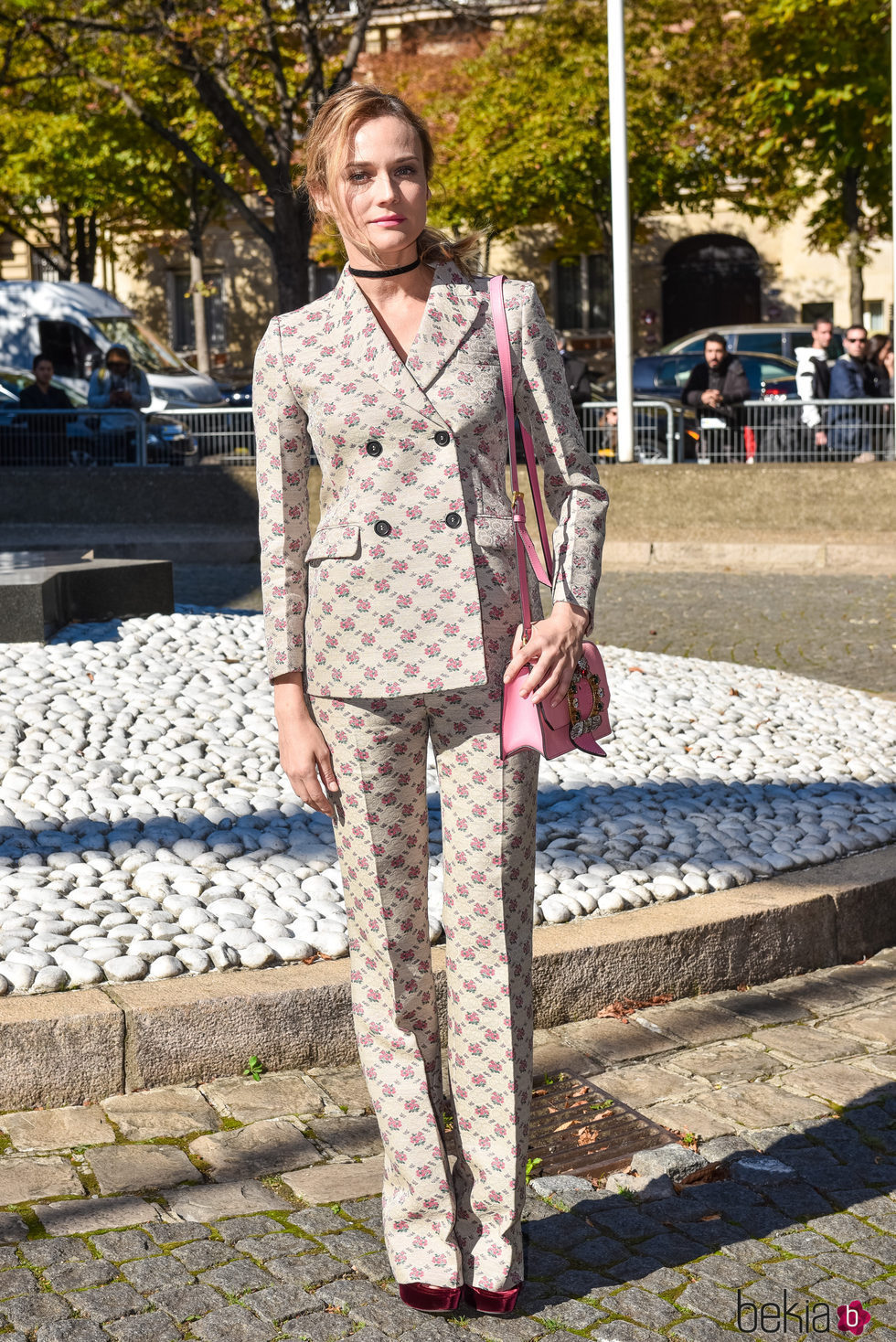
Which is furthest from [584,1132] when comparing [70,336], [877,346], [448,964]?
[70,336]

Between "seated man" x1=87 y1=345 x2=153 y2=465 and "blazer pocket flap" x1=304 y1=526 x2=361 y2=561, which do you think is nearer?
"blazer pocket flap" x1=304 y1=526 x2=361 y2=561

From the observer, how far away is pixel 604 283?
44219 mm

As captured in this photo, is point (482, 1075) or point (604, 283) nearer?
point (482, 1075)

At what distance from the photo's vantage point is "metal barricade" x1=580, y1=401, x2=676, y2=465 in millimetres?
14570

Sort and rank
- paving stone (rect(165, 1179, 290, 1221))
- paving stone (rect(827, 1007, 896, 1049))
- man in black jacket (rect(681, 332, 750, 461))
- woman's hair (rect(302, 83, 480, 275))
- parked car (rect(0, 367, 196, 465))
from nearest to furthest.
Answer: woman's hair (rect(302, 83, 480, 275)) < paving stone (rect(165, 1179, 290, 1221)) < paving stone (rect(827, 1007, 896, 1049)) < man in black jacket (rect(681, 332, 750, 461)) < parked car (rect(0, 367, 196, 465))

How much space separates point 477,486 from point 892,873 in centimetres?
287

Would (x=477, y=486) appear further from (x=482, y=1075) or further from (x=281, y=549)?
(x=482, y=1075)

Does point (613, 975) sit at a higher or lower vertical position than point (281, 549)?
lower

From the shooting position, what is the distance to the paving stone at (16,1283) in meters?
2.90

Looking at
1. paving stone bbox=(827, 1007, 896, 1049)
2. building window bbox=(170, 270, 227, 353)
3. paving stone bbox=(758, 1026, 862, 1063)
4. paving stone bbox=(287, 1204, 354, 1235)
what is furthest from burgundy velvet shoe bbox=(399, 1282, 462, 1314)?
building window bbox=(170, 270, 227, 353)

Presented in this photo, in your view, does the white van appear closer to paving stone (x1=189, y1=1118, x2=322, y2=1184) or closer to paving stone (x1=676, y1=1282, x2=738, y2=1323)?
paving stone (x1=189, y1=1118, x2=322, y2=1184)

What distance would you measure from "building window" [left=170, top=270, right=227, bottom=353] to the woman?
4504 cm

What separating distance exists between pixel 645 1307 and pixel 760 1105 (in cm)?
98

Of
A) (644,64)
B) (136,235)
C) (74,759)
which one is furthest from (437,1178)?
(136,235)
